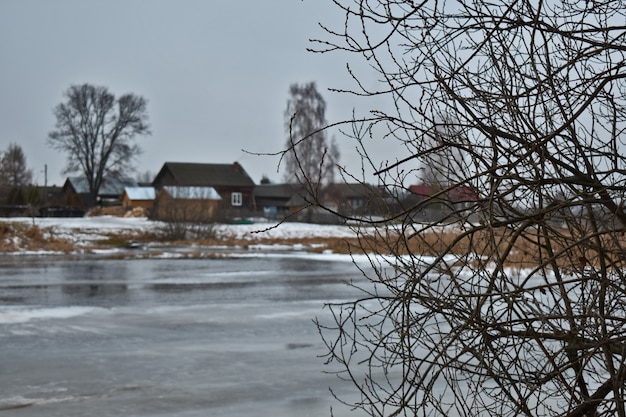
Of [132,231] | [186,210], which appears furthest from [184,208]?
[132,231]

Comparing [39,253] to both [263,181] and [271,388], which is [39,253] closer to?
[271,388]

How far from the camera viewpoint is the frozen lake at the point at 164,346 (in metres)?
8.50

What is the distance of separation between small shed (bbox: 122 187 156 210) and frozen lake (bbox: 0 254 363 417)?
171ft

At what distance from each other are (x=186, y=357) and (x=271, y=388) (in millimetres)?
2286

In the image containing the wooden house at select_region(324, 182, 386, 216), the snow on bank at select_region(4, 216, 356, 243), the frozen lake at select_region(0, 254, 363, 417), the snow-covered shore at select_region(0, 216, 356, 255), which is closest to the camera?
→ the wooden house at select_region(324, 182, 386, 216)

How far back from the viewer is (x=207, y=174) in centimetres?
8762

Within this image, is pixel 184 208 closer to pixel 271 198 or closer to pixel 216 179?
pixel 216 179

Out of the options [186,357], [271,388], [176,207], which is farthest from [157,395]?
[176,207]

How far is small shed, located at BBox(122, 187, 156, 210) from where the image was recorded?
7488 cm

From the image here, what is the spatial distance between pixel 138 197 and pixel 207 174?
13408 millimetres

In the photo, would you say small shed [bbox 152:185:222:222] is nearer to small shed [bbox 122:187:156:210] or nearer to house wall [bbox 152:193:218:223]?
house wall [bbox 152:193:218:223]

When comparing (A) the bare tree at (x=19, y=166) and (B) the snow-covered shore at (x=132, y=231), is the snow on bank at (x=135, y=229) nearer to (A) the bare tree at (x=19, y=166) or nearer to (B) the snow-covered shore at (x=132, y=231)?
(B) the snow-covered shore at (x=132, y=231)

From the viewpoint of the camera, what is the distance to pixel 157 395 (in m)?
8.83

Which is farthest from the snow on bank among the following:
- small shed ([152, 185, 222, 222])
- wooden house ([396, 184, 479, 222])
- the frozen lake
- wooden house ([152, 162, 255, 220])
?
wooden house ([396, 184, 479, 222])
